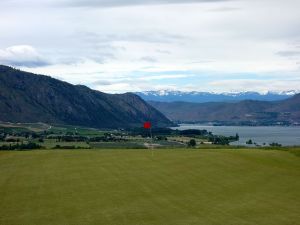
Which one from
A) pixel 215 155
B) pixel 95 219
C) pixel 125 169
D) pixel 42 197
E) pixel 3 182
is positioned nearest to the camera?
pixel 95 219

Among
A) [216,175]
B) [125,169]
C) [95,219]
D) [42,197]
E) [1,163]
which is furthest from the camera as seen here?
[1,163]

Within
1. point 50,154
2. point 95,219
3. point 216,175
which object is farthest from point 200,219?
point 50,154

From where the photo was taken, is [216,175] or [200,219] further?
[216,175]

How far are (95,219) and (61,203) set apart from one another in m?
5.98

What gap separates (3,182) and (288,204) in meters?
25.8

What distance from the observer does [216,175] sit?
5275 cm

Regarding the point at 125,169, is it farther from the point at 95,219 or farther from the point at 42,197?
the point at 95,219

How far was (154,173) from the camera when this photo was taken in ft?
178

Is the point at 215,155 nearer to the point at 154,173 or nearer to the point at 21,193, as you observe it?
the point at 154,173

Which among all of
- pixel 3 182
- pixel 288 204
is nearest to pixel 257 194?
pixel 288 204

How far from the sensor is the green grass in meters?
32.8

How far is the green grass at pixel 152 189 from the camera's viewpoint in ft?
108

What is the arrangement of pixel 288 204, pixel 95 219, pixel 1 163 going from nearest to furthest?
pixel 95 219 < pixel 288 204 < pixel 1 163

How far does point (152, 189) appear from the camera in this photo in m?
43.8
